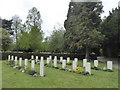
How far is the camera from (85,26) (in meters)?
19.3

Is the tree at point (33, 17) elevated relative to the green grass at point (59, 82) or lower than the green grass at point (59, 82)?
elevated

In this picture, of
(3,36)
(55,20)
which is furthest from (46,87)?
(55,20)

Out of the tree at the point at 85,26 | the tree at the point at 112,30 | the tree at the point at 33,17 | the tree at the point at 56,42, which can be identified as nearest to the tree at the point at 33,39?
the tree at the point at 56,42

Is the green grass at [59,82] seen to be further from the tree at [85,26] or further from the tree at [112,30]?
the tree at [112,30]

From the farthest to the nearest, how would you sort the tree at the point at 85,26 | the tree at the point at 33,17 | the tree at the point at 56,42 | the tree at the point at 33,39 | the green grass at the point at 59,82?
the tree at the point at 33,17, the tree at the point at 56,42, the tree at the point at 33,39, the tree at the point at 85,26, the green grass at the point at 59,82

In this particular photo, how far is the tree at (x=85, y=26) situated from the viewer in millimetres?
19062

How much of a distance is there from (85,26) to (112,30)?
4816mm

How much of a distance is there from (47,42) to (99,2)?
13265mm

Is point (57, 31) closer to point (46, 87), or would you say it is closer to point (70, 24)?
point (70, 24)

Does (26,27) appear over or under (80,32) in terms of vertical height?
over

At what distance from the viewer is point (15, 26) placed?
3838 cm

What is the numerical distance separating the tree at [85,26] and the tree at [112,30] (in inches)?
77.1

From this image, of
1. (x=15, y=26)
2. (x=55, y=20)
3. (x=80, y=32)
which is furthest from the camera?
(x=15, y=26)

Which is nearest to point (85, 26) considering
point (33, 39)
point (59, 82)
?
point (33, 39)
